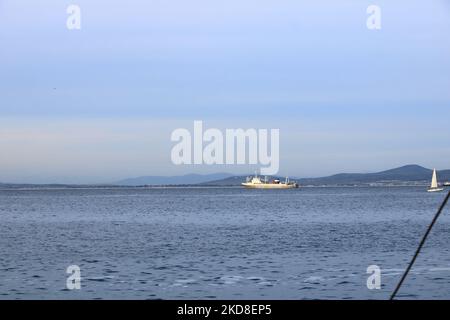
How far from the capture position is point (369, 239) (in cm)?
4147

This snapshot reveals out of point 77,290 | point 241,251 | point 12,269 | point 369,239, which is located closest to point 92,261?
point 12,269

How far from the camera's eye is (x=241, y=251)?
3438cm
